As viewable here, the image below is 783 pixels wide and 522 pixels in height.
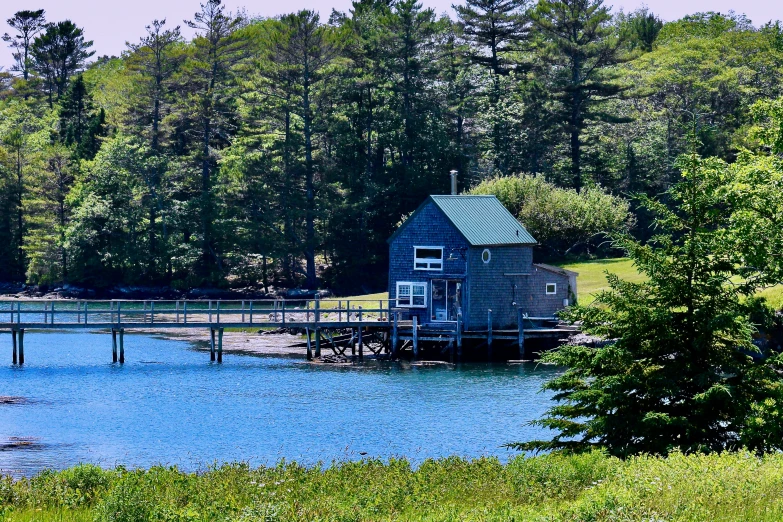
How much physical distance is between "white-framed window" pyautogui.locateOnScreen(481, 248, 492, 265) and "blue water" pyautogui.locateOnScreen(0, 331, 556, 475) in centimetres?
448

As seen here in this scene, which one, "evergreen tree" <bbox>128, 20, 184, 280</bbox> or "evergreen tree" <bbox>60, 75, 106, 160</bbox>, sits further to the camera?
"evergreen tree" <bbox>60, 75, 106, 160</bbox>

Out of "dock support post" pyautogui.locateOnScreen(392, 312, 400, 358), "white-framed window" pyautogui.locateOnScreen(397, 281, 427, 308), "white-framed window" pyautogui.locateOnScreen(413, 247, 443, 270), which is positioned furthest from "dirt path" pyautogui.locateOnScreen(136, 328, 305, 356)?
"white-framed window" pyautogui.locateOnScreen(413, 247, 443, 270)

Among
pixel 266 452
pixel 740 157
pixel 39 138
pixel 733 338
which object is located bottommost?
pixel 266 452

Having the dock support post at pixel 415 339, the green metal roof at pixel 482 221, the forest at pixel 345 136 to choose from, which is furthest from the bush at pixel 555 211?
the dock support post at pixel 415 339

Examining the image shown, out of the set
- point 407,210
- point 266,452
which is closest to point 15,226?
point 407,210

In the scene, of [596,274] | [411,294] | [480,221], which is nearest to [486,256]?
[480,221]

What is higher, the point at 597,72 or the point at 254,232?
the point at 597,72

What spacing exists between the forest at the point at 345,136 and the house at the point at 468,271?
2448 cm

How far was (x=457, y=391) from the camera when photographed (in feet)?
123

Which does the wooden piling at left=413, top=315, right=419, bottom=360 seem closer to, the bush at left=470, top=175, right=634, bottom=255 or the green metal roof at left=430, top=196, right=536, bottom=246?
the green metal roof at left=430, top=196, right=536, bottom=246

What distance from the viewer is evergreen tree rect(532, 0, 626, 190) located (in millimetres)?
78000

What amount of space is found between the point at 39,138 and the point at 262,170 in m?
29.1

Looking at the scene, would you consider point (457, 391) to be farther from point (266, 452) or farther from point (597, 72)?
point (597, 72)

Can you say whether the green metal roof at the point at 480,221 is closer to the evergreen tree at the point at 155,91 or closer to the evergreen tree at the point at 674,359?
the evergreen tree at the point at 674,359
